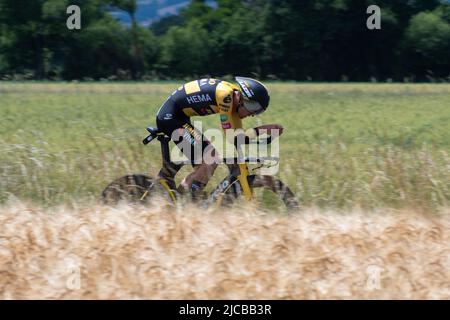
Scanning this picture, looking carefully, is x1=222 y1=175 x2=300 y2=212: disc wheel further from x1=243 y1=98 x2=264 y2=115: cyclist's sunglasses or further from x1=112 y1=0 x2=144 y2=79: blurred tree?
x1=112 y1=0 x2=144 y2=79: blurred tree

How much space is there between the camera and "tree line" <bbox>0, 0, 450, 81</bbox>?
206 ft

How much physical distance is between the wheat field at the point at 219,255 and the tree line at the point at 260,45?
5254 centimetres

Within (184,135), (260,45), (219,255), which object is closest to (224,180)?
(184,135)

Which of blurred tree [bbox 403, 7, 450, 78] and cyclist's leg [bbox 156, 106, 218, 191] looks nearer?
cyclist's leg [bbox 156, 106, 218, 191]

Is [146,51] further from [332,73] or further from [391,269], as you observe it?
[391,269]

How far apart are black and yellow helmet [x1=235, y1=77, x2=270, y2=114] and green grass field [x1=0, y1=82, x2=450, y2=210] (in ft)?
5.24

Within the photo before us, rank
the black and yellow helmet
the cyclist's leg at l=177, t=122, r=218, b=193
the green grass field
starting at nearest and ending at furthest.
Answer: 1. the black and yellow helmet
2. the cyclist's leg at l=177, t=122, r=218, b=193
3. the green grass field

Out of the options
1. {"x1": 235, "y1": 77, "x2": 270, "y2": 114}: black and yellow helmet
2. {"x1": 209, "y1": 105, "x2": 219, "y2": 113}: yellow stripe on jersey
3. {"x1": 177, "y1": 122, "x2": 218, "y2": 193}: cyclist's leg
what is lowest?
{"x1": 177, "y1": 122, "x2": 218, "y2": 193}: cyclist's leg

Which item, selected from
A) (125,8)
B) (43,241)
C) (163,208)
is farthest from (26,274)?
(125,8)

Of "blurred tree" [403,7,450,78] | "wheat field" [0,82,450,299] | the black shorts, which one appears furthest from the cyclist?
"blurred tree" [403,7,450,78]

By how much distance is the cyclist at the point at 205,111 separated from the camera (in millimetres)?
9180

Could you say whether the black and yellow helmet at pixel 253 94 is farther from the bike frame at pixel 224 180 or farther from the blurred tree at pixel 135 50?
the blurred tree at pixel 135 50

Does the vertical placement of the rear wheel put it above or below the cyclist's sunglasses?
below

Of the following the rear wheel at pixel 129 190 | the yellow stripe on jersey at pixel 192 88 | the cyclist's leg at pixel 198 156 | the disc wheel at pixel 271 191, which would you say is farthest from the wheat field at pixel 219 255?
the yellow stripe on jersey at pixel 192 88
